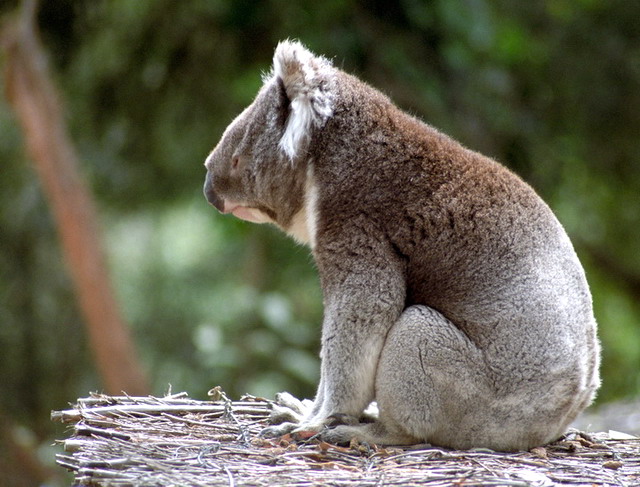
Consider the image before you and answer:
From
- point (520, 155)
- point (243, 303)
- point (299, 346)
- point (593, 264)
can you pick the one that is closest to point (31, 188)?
point (243, 303)

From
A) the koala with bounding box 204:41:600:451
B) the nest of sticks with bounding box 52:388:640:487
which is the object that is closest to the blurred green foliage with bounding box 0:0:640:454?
the nest of sticks with bounding box 52:388:640:487

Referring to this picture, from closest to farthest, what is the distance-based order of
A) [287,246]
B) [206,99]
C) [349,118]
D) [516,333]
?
[516,333]
[349,118]
[206,99]
[287,246]

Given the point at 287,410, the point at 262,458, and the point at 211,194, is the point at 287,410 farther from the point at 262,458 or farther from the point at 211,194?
the point at 211,194

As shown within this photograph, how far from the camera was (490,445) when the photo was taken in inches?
165

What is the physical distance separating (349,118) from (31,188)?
23.0 feet

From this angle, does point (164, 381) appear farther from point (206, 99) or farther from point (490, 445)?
point (490, 445)

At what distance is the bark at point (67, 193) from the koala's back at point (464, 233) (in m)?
5.23

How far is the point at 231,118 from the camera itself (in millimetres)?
9516

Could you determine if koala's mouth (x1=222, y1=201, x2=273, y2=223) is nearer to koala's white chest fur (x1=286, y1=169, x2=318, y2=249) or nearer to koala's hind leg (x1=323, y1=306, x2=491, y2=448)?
koala's white chest fur (x1=286, y1=169, x2=318, y2=249)

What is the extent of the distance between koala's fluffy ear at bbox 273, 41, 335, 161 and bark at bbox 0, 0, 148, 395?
16.4ft

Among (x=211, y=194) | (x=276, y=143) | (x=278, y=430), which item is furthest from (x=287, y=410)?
(x=276, y=143)

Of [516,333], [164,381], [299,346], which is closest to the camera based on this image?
Result: [516,333]

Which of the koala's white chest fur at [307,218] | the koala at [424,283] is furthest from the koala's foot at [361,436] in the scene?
the koala's white chest fur at [307,218]

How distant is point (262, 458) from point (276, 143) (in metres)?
1.75
